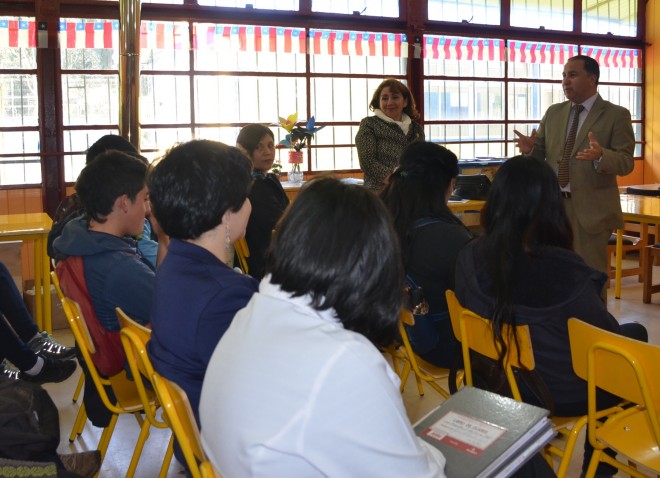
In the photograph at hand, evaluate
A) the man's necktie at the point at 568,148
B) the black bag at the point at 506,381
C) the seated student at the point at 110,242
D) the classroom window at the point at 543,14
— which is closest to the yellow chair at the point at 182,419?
the seated student at the point at 110,242

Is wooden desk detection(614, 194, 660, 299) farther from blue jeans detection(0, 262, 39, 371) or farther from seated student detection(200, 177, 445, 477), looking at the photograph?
seated student detection(200, 177, 445, 477)

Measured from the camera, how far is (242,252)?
3.93 meters

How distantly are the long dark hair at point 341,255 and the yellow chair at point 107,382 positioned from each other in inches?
50.8

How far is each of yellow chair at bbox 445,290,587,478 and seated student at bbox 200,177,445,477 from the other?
90 centimetres

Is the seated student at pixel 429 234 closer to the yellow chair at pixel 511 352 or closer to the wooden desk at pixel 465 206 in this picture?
the yellow chair at pixel 511 352

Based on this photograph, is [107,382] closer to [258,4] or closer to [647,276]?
[647,276]

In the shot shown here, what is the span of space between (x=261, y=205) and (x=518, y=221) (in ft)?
6.27

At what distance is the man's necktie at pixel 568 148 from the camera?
3865 millimetres

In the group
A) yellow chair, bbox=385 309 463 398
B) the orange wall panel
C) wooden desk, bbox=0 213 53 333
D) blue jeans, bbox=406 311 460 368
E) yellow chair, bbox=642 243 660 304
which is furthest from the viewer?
the orange wall panel

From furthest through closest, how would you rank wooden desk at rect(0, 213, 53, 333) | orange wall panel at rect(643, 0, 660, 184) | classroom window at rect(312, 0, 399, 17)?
orange wall panel at rect(643, 0, 660, 184)
classroom window at rect(312, 0, 399, 17)
wooden desk at rect(0, 213, 53, 333)

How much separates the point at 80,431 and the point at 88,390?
548 mm

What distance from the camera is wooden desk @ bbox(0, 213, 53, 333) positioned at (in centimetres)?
396

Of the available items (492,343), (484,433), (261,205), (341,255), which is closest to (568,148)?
(261,205)

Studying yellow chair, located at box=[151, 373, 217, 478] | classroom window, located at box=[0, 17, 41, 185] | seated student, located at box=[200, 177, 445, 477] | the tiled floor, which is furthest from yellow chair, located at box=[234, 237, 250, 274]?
classroom window, located at box=[0, 17, 41, 185]
